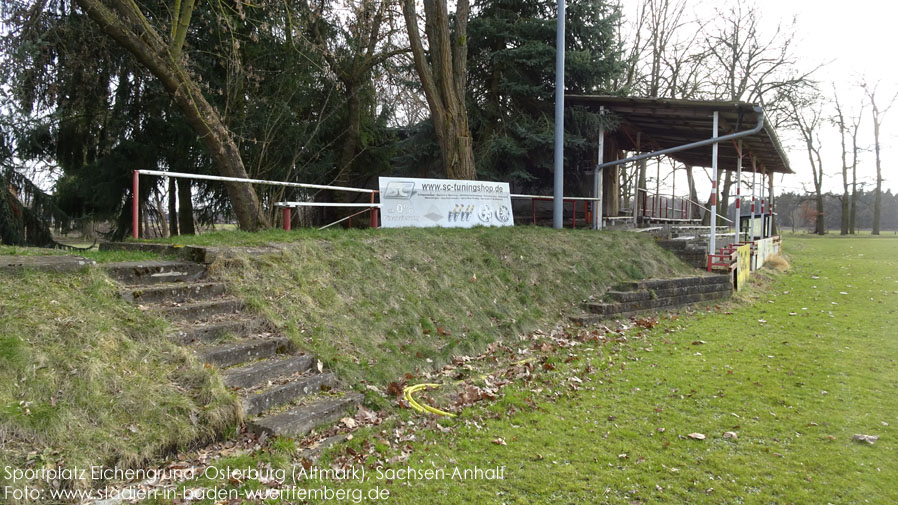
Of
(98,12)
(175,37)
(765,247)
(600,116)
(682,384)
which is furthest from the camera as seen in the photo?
(765,247)

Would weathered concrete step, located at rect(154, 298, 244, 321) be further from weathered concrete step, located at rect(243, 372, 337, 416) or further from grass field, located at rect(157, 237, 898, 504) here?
grass field, located at rect(157, 237, 898, 504)

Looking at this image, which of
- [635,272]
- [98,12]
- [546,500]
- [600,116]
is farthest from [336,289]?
[600,116]

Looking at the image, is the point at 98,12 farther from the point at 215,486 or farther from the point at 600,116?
the point at 600,116

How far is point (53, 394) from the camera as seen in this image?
365 centimetres

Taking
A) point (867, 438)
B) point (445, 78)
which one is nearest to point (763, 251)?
point (445, 78)

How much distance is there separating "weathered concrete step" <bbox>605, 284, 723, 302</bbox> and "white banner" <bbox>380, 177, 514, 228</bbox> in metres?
3.57

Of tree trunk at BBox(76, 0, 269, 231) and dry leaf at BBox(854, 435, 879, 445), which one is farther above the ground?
tree trunk at BBox(76, 0, 269, 231)

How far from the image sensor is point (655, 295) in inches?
416

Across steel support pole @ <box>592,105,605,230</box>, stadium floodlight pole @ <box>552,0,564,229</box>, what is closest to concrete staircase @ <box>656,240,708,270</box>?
steel support pole @ <box>592,105,605,230</box>

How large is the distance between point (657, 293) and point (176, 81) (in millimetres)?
9489

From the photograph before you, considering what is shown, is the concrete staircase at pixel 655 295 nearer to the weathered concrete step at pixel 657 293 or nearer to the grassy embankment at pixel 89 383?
the weathered concrete step at pixel 657 293

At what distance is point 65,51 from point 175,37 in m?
3.42

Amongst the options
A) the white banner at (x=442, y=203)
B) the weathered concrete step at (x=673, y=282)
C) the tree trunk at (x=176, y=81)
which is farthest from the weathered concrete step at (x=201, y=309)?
the weathered concrete step at (x=673, y=282)

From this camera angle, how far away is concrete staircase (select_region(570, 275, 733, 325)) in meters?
9.57
